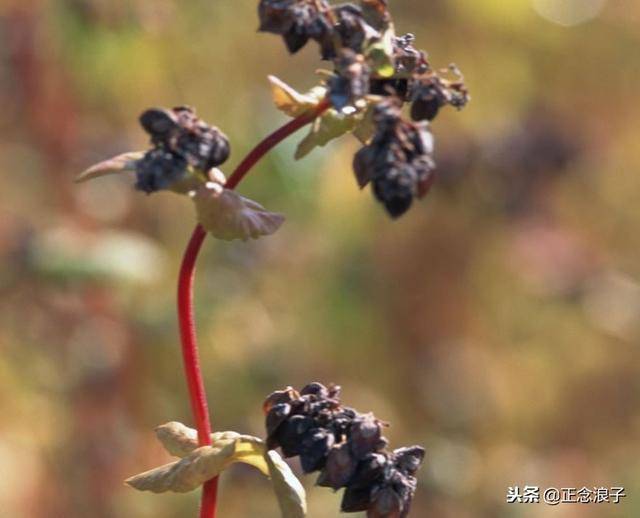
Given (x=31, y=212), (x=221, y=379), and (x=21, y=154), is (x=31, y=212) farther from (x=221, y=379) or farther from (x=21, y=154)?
(x=221, y=379)

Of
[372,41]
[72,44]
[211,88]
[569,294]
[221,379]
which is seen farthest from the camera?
[569,294]

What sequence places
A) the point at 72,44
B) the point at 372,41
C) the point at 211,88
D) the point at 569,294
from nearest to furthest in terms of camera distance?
the point at 372,41
the point at 72,44
the point at 211,88
the point at 569,294

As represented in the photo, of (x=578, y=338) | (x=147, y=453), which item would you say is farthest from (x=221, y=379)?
(x=578, y=338)

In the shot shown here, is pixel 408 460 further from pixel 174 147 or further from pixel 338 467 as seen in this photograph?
pixel 174 147

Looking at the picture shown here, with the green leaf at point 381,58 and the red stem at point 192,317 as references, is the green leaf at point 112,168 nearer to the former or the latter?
the red stem at point 192,317

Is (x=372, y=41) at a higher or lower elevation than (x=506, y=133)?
lower

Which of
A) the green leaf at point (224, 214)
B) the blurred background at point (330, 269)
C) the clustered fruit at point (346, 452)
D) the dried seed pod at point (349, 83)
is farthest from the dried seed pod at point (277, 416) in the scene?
the blurred background at point (330, 269)

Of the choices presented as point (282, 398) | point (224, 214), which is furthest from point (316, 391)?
point (224, 214)
